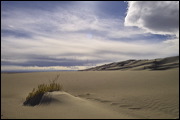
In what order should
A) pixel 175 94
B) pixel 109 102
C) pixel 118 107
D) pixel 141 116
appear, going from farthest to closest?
pixel 175 94, pixel 109 102, pixel 118 107, pixel 141 116

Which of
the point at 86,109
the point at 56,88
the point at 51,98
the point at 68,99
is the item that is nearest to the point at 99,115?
the point at 86,109

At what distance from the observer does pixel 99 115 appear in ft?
15.3

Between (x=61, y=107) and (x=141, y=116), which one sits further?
(x=61, y=107)

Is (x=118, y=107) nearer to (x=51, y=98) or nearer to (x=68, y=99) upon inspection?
(x=68, y=99)

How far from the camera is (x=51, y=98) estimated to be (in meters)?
6.18

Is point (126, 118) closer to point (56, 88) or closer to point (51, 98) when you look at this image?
point (51, 98)

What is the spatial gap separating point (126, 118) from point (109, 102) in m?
1.87

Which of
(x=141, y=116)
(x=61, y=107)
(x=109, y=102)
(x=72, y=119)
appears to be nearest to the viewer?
(x=72, y=119)

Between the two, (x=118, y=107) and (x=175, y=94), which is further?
(x=175, y=94)

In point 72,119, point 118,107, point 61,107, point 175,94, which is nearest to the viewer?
point 72,119

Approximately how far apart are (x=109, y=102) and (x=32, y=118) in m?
2.88

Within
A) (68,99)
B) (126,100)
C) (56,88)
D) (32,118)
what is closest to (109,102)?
(126,100)

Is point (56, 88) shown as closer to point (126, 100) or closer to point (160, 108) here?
point (126, 100)

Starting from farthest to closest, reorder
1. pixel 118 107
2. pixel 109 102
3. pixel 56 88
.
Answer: pixel 56 88
pixel 109 102
pixel 118 107
